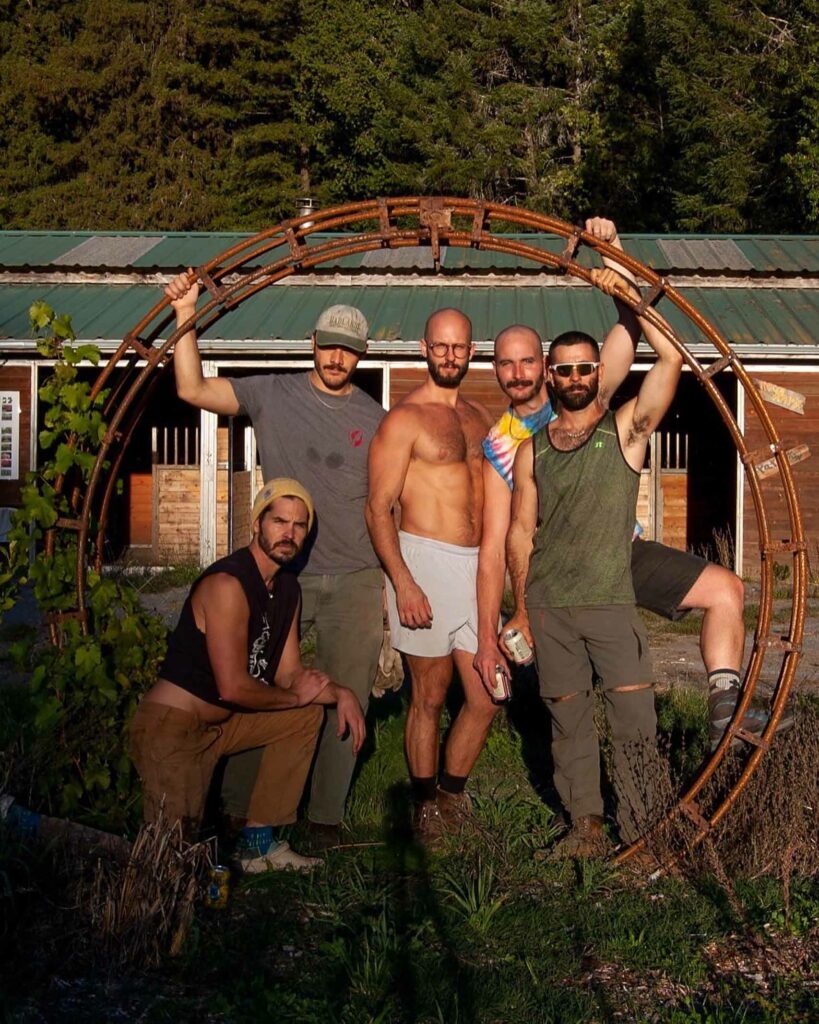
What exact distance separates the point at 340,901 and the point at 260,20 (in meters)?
35.2

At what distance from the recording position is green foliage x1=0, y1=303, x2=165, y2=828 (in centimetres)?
524

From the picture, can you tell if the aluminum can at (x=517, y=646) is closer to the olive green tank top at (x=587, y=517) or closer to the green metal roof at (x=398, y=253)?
the olive green tank top at (x=587, y=517)

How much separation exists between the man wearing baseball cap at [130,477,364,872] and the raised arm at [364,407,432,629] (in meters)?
0.39

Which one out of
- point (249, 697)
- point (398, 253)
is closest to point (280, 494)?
point (249, 697)

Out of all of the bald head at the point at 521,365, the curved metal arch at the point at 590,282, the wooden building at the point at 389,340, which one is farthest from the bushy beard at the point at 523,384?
the wooden building at the point at 389,340

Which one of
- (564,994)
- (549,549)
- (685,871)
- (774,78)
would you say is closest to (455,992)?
(564,994)

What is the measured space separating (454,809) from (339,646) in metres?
0.88

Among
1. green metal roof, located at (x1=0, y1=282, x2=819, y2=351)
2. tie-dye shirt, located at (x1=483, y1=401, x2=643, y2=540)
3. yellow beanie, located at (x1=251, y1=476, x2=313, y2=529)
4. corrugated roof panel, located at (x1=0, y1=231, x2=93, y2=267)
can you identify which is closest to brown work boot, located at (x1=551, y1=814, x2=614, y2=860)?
tie-dye shirt, located at (x1=483, y1=401, x2=643, y2=540)

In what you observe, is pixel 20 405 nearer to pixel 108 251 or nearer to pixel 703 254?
pixel 108 251

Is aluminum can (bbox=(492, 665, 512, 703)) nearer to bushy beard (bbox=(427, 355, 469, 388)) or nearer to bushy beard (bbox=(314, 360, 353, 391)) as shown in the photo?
bushy beard (bbox=(427, 355, 469, 388))

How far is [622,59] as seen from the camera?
32938 millimetres

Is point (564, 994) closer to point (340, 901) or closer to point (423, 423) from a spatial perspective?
point (340, 901)

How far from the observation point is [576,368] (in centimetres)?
501

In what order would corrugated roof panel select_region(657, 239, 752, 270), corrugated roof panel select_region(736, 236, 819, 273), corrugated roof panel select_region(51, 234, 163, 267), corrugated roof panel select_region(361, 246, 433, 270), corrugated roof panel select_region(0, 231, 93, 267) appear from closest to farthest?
corrugated roof panel select_region(736, 236, 819, 273)
corrugated roof panel select_region(657, 239, 752, 270)
corrugated roof panel select_region(361, 246, 433, 270)
corrugated roof panel select_region(51, 234, 163, 267)
corrugated roof panel select_region(0, 231, 93, 267)
